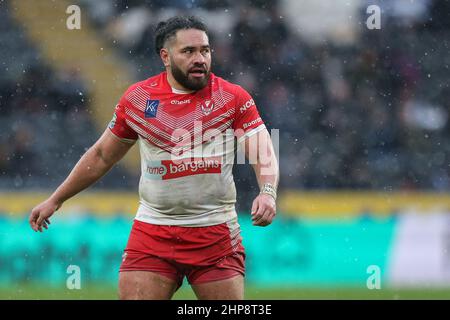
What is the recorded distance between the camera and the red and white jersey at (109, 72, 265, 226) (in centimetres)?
503

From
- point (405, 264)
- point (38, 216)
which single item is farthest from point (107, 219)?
point (38, 216)

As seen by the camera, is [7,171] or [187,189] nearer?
[187,189]

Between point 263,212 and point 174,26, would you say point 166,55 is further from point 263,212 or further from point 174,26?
point 263,212

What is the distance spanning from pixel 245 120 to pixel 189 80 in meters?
0.37

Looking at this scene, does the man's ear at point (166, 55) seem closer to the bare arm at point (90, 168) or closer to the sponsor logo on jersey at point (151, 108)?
the sponsor logo on jersey at point (151, 108)

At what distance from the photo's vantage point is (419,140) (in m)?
12.6

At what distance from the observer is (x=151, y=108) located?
5.12 m

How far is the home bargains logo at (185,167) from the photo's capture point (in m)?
5.02

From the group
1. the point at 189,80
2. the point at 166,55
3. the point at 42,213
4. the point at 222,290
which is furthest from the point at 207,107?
the point at 42,213

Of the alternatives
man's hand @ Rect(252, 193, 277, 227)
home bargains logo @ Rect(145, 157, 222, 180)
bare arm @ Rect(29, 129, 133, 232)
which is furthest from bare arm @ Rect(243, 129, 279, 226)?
bare arm @ Rect(29, 129, 133, 232)

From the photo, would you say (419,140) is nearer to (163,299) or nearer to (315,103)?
(315,103)

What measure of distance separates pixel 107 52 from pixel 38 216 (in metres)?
8.67

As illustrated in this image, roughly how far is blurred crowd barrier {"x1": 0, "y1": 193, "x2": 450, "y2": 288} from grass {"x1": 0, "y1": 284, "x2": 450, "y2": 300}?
202mm

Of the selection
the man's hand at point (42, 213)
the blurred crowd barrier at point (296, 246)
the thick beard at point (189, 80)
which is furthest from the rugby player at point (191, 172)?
the blurred crowd barrier at point (296, 246)
